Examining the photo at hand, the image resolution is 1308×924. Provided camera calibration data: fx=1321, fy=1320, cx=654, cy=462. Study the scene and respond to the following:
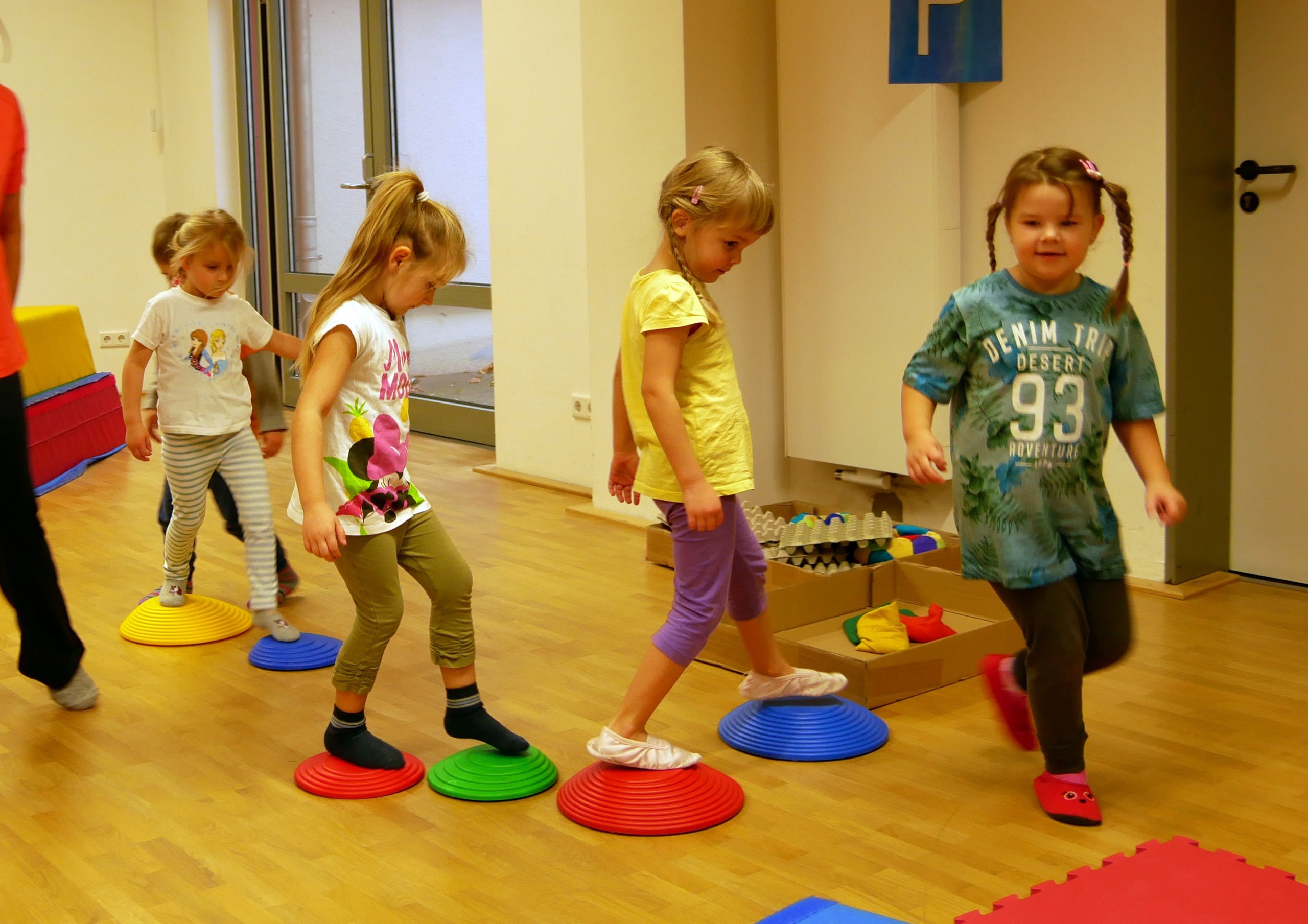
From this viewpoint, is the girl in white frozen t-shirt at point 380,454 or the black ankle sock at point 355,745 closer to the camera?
the girl in white frozen t-shirt at point 380,454

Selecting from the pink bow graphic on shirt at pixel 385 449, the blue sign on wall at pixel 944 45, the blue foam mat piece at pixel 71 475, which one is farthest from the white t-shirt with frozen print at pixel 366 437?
the blue foam mat piece at pixel 71 475

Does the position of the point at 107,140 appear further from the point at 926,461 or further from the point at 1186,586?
the point at 926,461

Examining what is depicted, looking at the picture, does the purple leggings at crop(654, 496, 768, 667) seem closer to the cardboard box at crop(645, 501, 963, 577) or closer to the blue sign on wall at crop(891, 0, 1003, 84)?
the cardboard box at crop(645, 501, 963, 577)

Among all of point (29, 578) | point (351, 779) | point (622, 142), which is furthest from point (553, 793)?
point (622, 142)

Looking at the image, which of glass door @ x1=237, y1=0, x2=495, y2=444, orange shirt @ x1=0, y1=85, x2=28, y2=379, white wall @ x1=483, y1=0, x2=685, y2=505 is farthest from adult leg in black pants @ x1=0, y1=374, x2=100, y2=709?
glass door @ x1=237, y1=0, x2=495, y2=444

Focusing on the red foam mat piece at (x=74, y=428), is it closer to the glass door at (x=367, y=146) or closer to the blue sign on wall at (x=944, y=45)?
the glass door at (x=367, y=146)

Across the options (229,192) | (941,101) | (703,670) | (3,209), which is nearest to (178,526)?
(3,209)

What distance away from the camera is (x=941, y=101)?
3.55 meters

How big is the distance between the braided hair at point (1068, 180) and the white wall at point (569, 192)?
2.02 m

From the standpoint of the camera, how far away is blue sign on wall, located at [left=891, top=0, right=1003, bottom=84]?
3.51 metres

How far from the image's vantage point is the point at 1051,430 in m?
2.06

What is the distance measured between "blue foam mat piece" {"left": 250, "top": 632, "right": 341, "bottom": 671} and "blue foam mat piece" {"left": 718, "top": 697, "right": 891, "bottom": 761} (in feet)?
3.27

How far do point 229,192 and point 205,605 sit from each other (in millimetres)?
4719

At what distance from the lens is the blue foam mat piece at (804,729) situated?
2.39 meters
